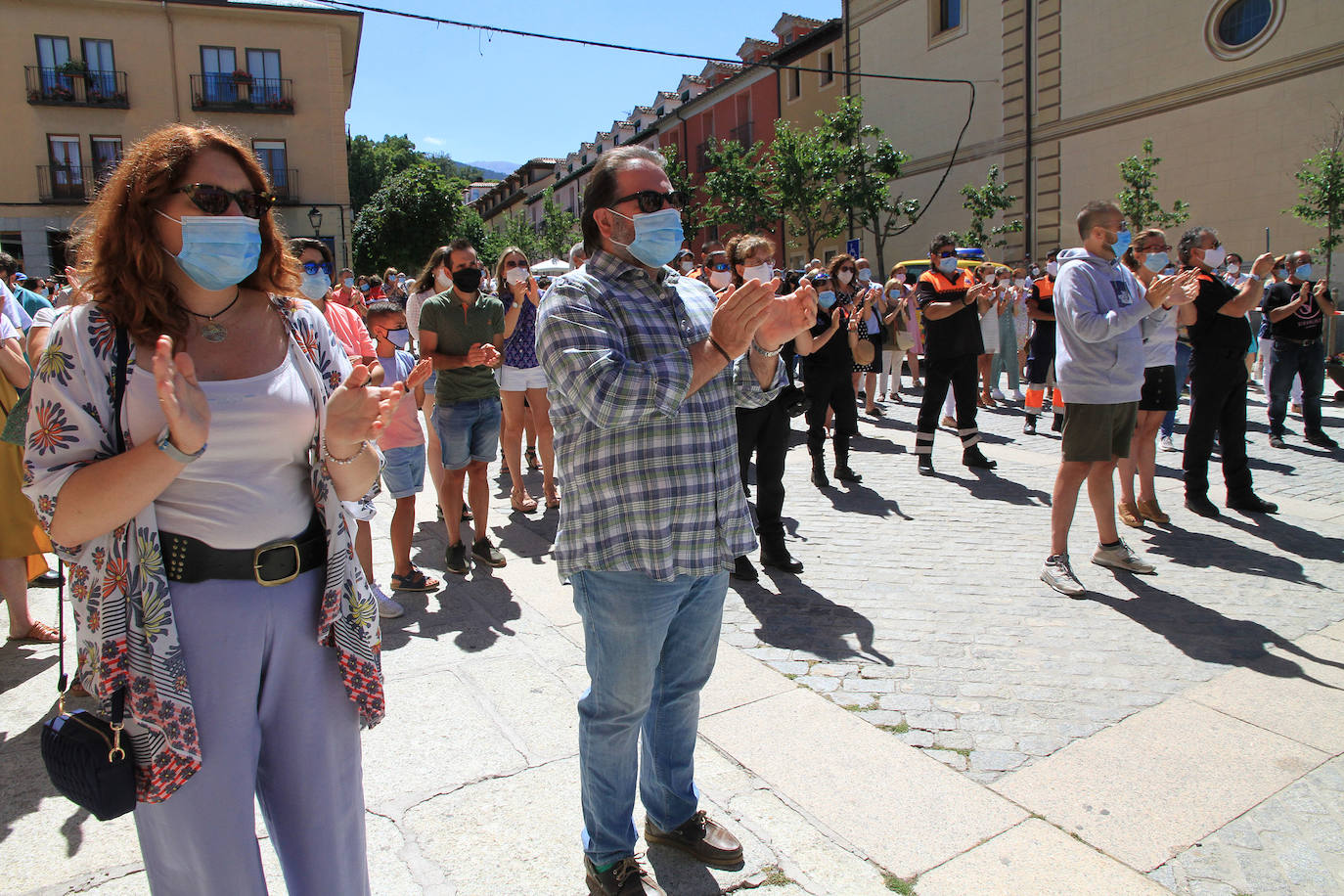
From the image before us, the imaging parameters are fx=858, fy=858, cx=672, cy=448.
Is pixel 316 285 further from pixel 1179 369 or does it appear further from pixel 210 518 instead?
pixel 1179 369

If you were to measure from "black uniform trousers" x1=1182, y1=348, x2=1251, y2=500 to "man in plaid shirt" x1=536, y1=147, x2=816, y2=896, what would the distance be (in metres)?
5.43

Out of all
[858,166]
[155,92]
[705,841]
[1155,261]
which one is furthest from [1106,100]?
[155,92]

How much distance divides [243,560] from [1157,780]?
3.06 meters

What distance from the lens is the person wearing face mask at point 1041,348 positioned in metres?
9.49

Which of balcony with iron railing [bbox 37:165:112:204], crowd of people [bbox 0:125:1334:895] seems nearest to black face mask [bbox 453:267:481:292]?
crowd of people [bbox 0:125:1334:895]

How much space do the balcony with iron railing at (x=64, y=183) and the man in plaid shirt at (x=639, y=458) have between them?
32.8m

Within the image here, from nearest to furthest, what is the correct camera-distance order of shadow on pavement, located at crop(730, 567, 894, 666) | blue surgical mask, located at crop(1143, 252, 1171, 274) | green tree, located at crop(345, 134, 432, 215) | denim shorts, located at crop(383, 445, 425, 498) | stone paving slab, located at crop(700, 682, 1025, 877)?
stone paving slab, located at crop(700, 682, 1025, 877)
shadow on pavement, located at crop(730, 567, 894, 666)
denim shorts, located at crop(383, 445, 425, 498)
blue surgical mask, located at crop(1143, 252, 1171, 274)
green tree, located at crop(345, 134, 432, 215)

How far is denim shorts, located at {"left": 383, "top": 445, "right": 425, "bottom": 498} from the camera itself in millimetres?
5234

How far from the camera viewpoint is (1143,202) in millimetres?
19469

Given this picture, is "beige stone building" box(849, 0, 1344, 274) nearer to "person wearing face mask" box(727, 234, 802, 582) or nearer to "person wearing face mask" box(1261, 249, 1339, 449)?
"person wearing face mask" box(1261, 249, 1339, 449)

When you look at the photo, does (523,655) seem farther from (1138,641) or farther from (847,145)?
(847,145)

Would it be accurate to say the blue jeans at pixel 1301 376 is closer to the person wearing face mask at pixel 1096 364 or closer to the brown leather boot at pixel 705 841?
the person wearing face mask at pixel 1096 364

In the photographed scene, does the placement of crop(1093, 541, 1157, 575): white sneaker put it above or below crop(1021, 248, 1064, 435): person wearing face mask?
below

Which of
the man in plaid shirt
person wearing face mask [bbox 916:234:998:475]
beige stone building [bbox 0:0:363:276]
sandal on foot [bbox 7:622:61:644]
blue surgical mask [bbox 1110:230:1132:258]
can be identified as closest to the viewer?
the man in plaid shirt
